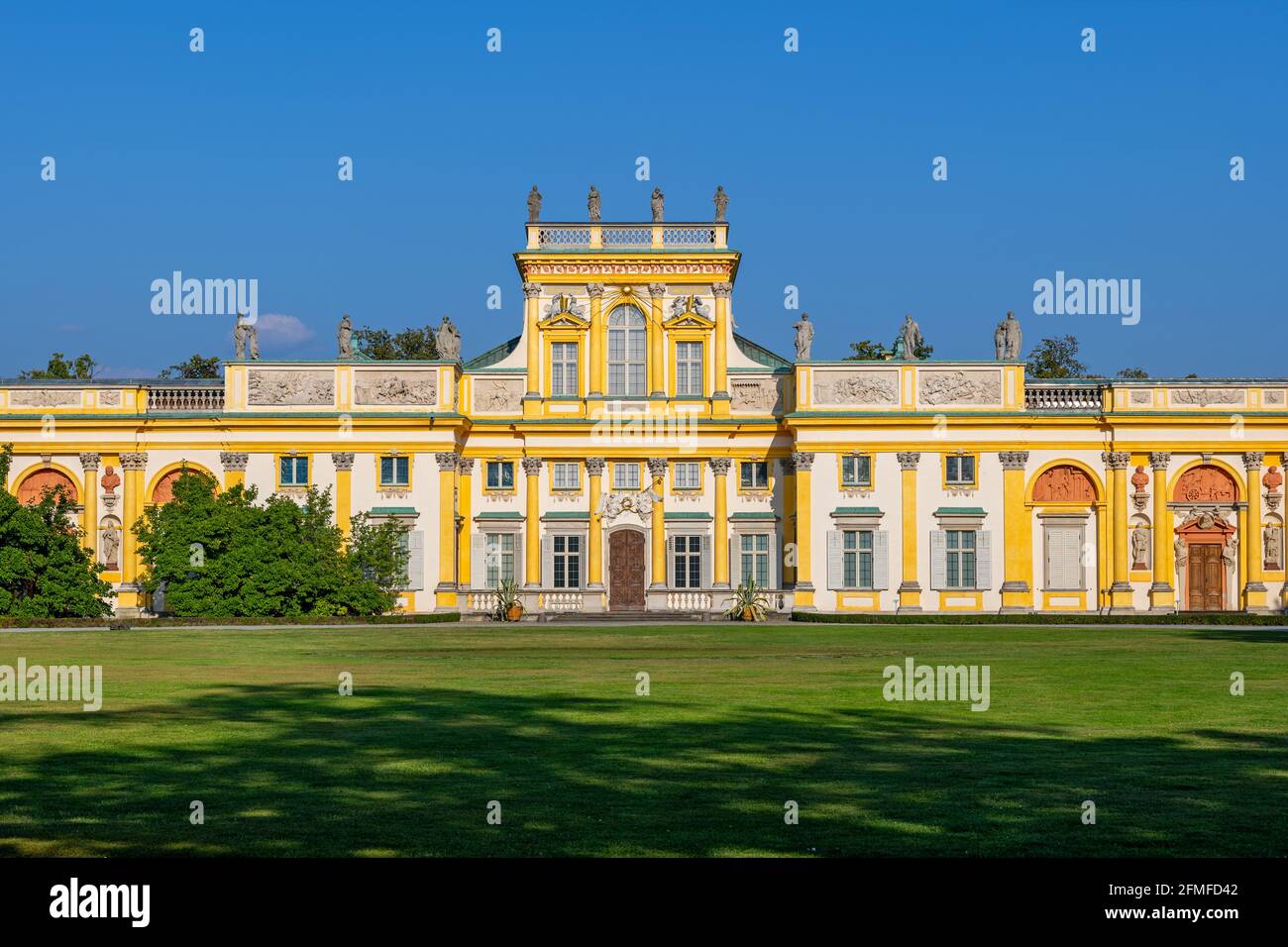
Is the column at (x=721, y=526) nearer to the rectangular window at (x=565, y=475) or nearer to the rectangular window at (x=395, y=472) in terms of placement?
the rectangular window at (x=565, y=475)

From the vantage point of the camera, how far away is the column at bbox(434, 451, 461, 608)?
54594 millimetres

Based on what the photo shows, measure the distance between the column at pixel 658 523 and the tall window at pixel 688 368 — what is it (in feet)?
9.07

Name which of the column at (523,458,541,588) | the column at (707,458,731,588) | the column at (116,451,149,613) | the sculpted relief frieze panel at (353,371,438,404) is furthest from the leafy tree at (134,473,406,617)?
the column at (707,458,731,588)

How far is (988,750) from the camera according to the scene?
14.7 meters

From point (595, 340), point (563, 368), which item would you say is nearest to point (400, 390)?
point (563, 368)

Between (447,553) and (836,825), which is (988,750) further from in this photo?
(447,553)

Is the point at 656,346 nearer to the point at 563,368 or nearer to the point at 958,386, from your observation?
the point at 563,368

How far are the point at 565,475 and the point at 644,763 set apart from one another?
4294 cm

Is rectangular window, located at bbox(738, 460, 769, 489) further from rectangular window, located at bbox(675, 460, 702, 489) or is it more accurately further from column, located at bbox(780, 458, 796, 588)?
rectangular window, located at bbox(675, 460, 702, 489)

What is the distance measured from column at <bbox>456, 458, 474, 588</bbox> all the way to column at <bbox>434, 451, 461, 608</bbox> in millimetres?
507

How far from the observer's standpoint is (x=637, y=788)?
12297 millimetres

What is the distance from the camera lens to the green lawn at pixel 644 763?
10164 millimetres

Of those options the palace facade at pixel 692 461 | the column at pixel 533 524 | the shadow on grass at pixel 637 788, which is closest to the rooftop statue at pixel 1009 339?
the palace facade at pixel 692 461
